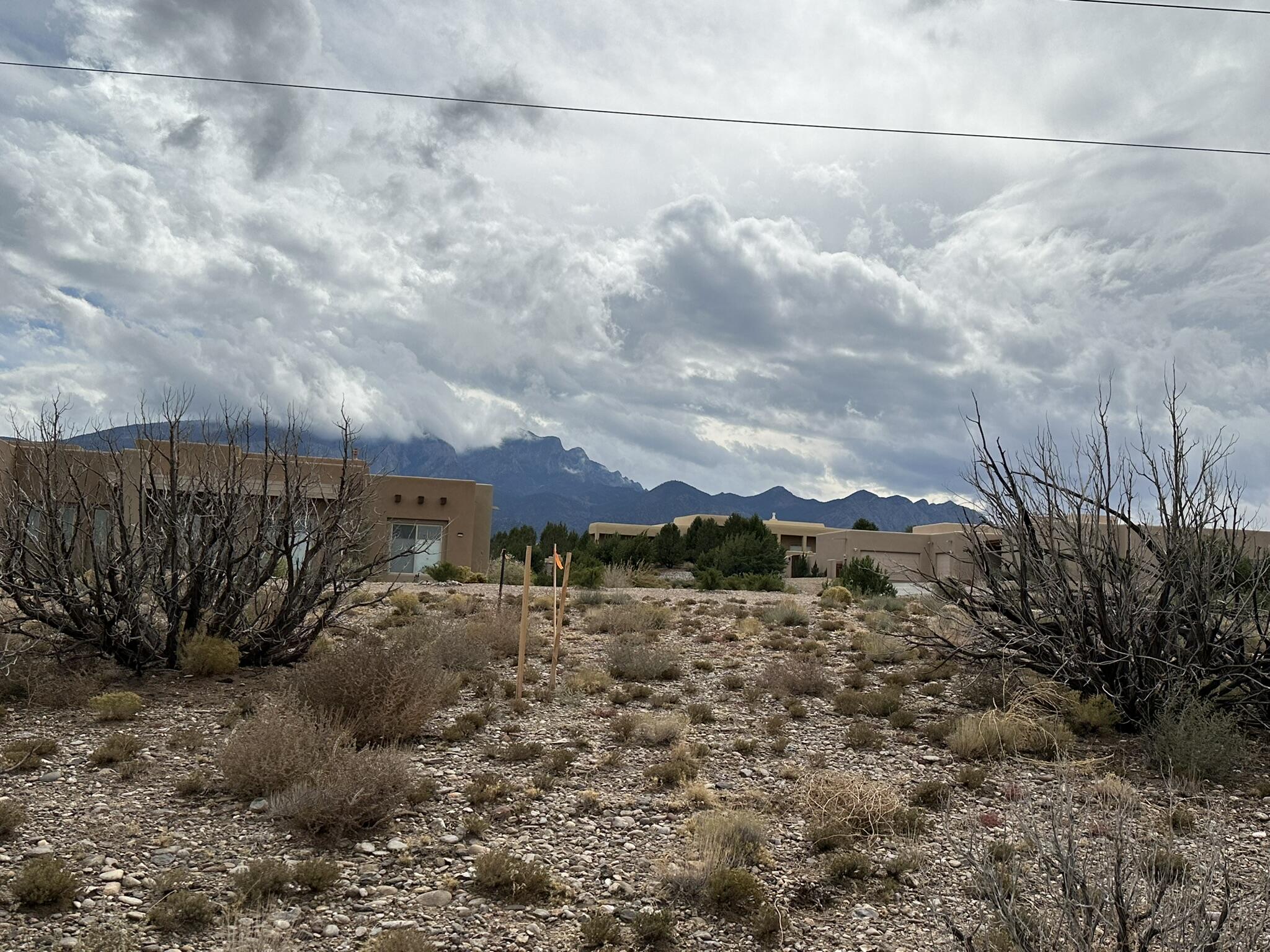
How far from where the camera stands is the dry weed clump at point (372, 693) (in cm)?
957

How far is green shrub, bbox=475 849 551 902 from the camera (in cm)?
647

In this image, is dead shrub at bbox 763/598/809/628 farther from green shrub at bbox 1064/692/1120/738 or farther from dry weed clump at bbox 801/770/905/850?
dry weed clump at bbox 801/770/905/850

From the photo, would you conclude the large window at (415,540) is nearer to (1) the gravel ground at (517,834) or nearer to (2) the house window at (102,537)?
(2) the house window at (102,537)

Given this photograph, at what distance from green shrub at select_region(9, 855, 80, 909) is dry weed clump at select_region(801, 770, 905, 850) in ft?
17.3

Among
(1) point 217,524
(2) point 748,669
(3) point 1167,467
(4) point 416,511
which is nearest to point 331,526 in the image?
(1) point 217,524

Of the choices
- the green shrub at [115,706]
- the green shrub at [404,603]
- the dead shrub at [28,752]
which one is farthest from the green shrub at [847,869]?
the green shrub at [404,603]

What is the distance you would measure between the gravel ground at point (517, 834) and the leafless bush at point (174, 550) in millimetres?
1038

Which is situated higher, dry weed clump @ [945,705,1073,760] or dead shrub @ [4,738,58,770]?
dry weed clump @ [945,705,1073,760]

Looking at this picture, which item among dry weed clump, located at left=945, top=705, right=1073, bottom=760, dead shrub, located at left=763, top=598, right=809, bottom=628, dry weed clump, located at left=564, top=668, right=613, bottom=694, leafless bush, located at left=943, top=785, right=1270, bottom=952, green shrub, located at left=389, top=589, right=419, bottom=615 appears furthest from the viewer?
dead shrub, located at left=763, top=598, right=809, bottom=628

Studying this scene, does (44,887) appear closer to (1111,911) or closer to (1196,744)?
(1111,911)

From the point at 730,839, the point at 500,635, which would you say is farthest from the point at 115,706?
the point at 730,839

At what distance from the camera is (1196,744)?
370 inches

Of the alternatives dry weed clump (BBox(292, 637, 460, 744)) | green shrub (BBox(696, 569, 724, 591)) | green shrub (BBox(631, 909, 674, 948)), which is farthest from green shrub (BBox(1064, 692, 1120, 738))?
green shrub (BBox(696, 569, 724, 591))

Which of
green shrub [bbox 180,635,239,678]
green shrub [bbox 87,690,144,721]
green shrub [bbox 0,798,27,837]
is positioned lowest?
green shrub [bbox 0,798,27,837]
